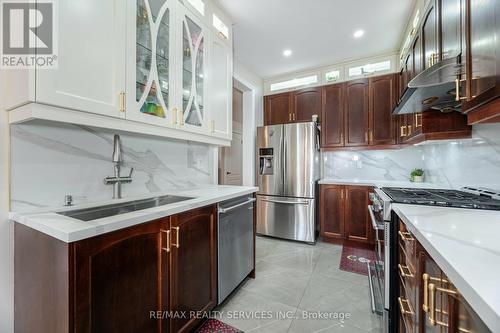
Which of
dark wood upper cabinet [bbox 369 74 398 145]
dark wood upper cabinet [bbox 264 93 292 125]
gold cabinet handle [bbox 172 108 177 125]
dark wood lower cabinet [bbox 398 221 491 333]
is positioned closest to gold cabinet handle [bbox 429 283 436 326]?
dark wood lower cabinet [bbox 398 221 491 333]

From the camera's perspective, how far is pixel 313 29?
2.60 meters

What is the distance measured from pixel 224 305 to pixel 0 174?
5.47 ft

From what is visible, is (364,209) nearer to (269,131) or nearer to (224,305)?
(269,131)

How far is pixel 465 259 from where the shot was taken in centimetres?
58

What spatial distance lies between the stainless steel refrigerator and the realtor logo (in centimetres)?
271

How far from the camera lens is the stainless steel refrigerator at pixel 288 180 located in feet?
10.3

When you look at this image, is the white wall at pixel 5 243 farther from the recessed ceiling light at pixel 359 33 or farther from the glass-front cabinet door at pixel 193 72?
the recessed ceiling light at pixel 359 33

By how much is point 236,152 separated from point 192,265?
2.66 metres

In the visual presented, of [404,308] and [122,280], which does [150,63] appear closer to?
[122,280]

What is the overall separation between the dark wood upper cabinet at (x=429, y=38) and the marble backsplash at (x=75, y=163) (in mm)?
2151

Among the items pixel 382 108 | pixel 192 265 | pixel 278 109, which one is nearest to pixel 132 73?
pixel 192 265

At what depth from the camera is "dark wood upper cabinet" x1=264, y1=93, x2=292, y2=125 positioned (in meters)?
3.76

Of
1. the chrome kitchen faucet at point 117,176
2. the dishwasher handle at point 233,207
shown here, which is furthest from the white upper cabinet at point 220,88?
the chrome kitchen faucet at point 117,176

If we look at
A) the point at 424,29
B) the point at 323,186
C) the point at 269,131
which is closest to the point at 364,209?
the point at 323,186
